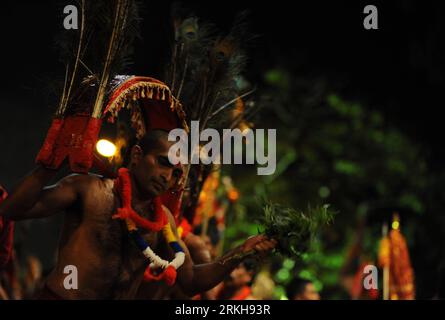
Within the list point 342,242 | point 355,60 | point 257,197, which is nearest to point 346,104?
point 355,60

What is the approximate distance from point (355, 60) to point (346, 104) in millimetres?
1880

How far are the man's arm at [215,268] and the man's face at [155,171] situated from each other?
49 cm

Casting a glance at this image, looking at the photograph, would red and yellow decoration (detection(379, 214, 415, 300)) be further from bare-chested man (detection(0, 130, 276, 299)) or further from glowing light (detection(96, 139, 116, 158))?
glowing light (detection(96, 139, 116, 158))

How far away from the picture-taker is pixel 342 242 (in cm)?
1469

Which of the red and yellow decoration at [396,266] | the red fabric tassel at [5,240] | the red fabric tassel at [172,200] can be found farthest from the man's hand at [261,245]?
the red and yellow decoration at [396,266]

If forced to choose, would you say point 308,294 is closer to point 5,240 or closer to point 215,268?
point 215,268

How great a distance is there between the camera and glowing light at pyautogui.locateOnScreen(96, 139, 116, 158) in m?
4.80

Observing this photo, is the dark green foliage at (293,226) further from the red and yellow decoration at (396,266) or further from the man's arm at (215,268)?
the red and yellow decoration at (396,266)

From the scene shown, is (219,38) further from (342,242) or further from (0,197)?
(342,242)

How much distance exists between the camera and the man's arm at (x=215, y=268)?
4301 millimetres

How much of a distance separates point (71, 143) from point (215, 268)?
1.24 m

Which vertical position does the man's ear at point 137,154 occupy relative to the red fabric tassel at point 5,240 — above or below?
above
